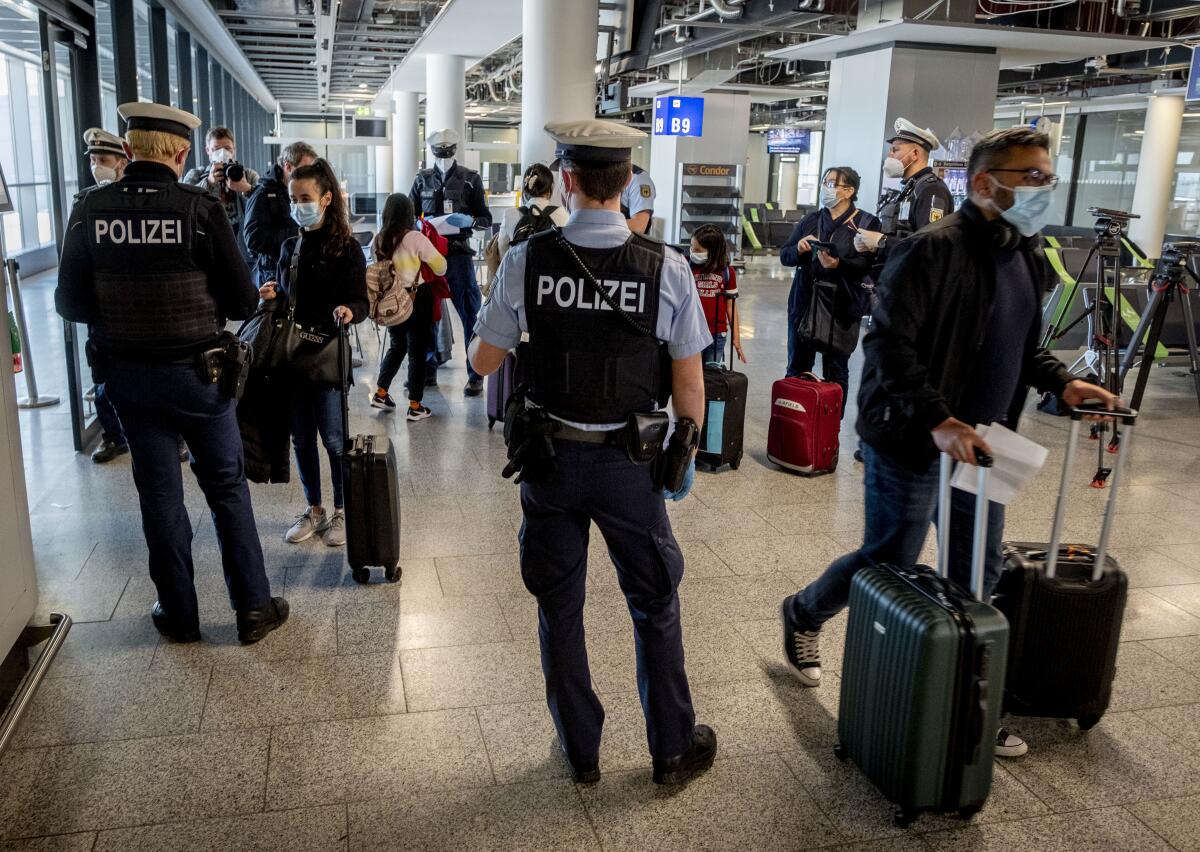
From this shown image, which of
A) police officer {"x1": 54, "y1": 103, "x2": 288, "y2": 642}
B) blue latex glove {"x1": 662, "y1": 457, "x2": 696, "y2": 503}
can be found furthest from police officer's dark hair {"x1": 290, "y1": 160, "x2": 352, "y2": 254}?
blue latex glove {"x1": 662, "y1": 457, "x2": 696, "y2": 503}

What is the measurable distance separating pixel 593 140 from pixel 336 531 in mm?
2581

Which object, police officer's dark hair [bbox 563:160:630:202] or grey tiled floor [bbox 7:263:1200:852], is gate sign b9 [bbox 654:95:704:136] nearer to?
grey tiled floor [bbox 7:263:1200:852]

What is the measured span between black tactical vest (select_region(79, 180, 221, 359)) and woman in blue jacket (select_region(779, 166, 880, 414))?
139 inches

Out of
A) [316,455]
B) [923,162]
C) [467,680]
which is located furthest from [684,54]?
[467,680]

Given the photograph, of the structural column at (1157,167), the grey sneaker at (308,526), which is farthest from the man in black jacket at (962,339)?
the structural column at (1157,167)

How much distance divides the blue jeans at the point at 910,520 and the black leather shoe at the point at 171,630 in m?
2.14

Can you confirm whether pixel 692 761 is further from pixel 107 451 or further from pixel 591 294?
Result: pixel 107 451

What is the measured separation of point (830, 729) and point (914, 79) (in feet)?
29.7

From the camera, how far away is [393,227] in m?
5.38

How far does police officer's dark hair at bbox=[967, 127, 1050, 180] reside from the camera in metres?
2.43

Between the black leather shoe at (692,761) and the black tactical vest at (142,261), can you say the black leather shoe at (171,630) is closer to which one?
the black tactical vest at (142,261)

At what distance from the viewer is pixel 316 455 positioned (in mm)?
4195

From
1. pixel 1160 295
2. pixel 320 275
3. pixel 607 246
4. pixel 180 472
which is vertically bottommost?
pixel 180 472

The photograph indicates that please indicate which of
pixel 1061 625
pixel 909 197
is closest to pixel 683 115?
pixel 909 197
